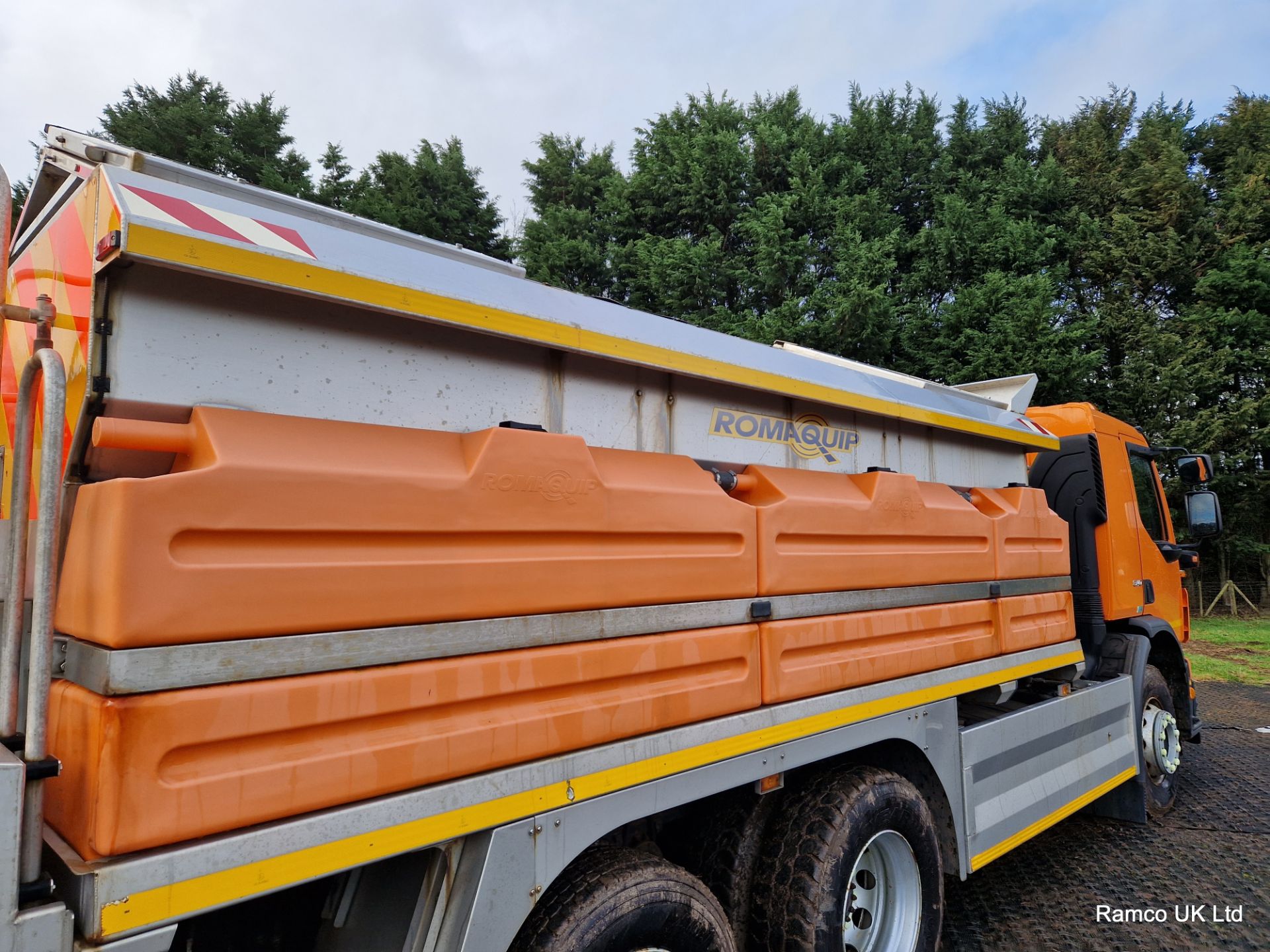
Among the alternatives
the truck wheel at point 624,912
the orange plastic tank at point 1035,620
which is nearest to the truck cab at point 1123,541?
the orange plastic tank at point 1035,620

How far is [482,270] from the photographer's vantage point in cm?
209

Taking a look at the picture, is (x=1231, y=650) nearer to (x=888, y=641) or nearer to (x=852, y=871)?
(x=888, y=641)

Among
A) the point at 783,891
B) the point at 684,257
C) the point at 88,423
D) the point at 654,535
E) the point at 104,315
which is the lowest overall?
the point at 783,891

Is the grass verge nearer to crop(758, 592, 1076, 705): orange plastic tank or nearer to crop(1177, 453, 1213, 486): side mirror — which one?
crop(1177, 453, 1213, 486): side mirror

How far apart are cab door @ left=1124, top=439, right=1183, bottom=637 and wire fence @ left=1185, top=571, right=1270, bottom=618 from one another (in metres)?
14.2

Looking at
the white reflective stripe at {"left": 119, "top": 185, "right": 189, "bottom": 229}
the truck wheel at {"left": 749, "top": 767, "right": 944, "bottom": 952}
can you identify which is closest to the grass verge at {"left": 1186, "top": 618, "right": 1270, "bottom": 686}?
the truck wheel at {"left": 749, "top": 767, "right": 944, "bottom": 952}

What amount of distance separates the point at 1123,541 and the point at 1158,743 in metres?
1.36

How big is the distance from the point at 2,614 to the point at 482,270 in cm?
141

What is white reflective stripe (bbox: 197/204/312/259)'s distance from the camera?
156cm

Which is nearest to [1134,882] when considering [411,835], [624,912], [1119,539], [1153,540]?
[1119,539]

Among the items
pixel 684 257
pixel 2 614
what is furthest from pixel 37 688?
pixel 684 257

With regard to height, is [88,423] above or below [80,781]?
above

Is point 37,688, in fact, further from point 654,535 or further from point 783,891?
point 783,891

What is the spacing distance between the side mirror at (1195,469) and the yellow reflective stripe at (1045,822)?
77.4 inches
